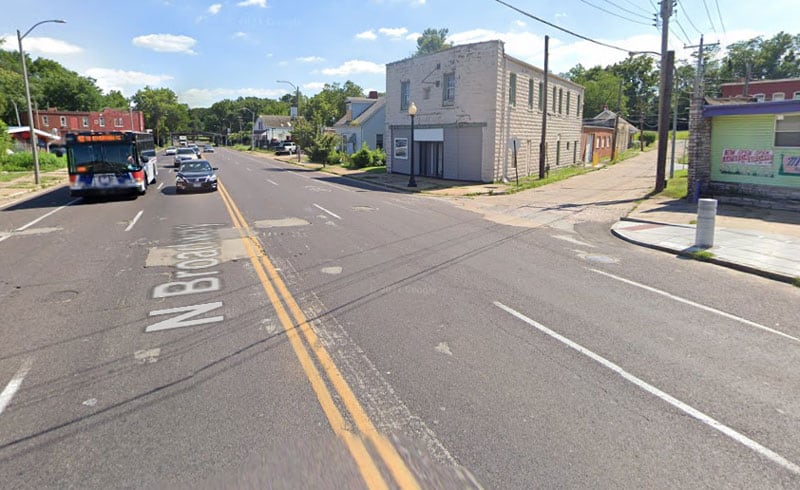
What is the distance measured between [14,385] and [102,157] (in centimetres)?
1831

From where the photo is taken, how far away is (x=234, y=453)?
381cm

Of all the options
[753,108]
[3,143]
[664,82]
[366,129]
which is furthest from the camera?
[366,129]

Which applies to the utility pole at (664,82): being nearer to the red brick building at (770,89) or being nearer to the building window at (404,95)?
the building window at (404,95)

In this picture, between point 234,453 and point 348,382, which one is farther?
point 348,382

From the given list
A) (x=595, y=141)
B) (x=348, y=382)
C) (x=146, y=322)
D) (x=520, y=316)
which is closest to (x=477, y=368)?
(x=348, y=382)

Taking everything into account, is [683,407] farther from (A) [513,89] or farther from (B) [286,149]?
(B) [286,149]

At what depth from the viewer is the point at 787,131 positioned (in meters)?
17.1

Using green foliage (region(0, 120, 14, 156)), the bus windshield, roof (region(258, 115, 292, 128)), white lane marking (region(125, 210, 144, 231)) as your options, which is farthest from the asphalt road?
roof (region(258, 115, 292, 128))

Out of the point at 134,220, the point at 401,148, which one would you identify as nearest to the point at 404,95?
the point at 401,148

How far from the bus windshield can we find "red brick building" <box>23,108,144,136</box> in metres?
80.2

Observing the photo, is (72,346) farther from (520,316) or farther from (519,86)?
(519,86)

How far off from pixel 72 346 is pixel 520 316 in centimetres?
553

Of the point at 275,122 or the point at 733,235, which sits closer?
the point at 733,235

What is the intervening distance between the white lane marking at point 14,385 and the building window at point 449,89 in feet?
89.0
